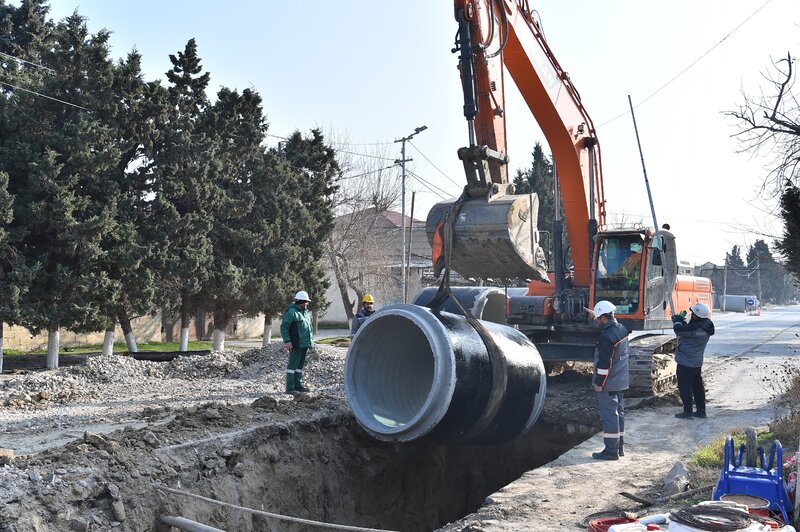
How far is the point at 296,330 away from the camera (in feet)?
33.2

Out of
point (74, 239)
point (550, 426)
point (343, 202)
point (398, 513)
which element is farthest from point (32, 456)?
point (343, 202)

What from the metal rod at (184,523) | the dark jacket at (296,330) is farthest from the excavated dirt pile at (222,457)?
the dark jacket at (296,330)

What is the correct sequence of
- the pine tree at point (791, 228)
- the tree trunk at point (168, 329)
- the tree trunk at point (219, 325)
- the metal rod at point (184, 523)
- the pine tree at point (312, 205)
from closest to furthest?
the metal rod at point (184, 523)
the pine tree at point (791, 228)
the tree trunk at point (219, 325)
the pine tree at point (312, 205)
the tree trunk at point (168, 329)

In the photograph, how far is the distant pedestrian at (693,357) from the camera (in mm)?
9414

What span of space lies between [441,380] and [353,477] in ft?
8.19

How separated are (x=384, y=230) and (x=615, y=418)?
2758 centimetres

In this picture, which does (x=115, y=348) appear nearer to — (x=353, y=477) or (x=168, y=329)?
(x=168, y=329)

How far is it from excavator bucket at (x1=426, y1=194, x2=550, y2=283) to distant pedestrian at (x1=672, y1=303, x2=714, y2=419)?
3.29 m

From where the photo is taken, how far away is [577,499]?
607 centimetres

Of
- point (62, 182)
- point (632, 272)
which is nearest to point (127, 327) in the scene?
point (62, 182)

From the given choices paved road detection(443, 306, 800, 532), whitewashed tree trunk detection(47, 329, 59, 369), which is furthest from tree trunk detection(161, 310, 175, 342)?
paved road detection(443, 306, 800, 532)

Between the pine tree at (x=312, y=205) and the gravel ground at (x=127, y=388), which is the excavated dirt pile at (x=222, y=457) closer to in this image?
the gravel ground at (x=127, y=388)

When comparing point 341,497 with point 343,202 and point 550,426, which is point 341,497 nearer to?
point 550,426

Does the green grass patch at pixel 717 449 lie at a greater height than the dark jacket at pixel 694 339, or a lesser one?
lesser
